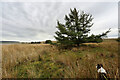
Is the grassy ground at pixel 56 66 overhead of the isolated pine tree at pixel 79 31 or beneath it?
beneath

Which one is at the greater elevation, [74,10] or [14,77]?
[74,10]

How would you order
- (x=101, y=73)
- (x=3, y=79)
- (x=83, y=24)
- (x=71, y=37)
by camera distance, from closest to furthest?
(x=101, y=73), (x=3, y=79), (x=71, y=37), (x=83, y=24)

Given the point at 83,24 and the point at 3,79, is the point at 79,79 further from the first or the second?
the point at 83,24

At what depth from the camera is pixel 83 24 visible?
7879mm

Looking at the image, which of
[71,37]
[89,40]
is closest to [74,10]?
[71,37]

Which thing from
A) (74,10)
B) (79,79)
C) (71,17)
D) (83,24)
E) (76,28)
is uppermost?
(74,10)

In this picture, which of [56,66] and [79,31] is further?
[79,31]

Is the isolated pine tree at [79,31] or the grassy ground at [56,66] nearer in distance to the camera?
the grassy ground at [56,66]

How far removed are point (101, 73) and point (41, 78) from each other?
1.66 m

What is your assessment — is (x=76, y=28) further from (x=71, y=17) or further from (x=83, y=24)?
(x=71, y=17)

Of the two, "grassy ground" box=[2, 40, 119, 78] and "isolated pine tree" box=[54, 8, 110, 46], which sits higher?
"isolated pine tree" box=[54, 8, 110, 46]

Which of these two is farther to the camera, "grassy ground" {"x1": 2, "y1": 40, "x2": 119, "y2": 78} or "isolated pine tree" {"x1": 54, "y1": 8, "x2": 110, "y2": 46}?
"isolated pine tree" {"x1": 54, "y1": 8, "x2": 110, "y2": 46}

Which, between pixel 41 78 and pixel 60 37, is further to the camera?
pixel 60 37

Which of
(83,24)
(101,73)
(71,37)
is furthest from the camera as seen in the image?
(83,24)
